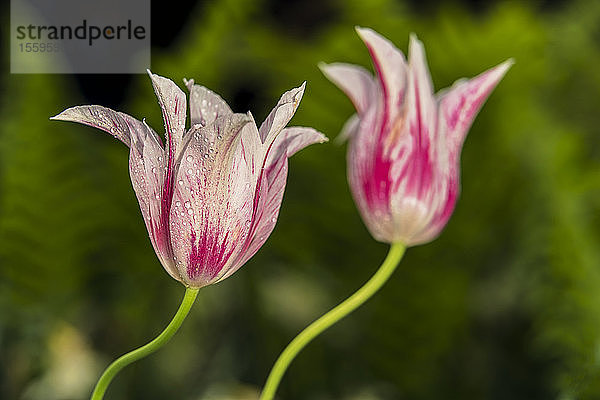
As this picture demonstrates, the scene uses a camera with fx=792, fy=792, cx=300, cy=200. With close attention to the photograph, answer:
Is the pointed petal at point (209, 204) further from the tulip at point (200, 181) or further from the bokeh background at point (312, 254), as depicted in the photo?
the bokeh background at point (312, 254)

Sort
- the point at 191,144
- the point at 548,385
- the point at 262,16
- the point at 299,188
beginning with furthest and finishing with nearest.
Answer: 1. the point at 262,16
2. the point at 299,188
3. the point at 548,385
4. the point at 191,144

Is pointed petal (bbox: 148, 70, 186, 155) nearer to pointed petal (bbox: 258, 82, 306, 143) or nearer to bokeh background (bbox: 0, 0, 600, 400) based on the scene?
pointed petal (bbox: 258, 82, 306, 143)

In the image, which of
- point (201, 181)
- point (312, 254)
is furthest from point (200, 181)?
point (312, 254)

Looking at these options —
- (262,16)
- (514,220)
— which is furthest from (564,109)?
(262,16)

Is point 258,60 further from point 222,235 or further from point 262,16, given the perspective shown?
point 222,235

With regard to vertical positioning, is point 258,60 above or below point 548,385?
above

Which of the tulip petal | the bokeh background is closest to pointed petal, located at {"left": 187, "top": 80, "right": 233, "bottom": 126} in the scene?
the tulip petal

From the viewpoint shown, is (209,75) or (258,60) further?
(258,60)
